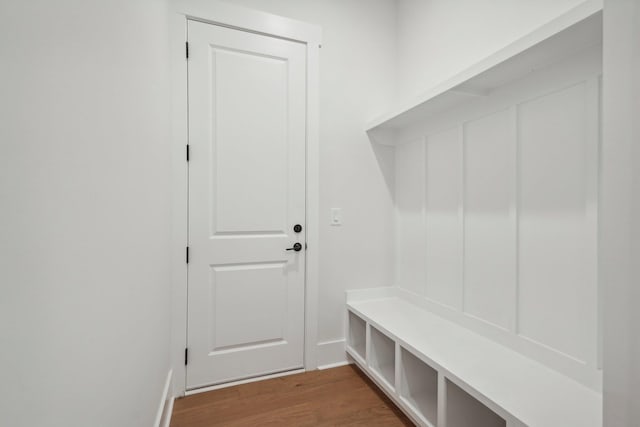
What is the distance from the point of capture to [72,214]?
1.76 feet

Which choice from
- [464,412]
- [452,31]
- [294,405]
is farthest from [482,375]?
[452,31]

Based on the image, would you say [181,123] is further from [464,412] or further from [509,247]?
[464,412]

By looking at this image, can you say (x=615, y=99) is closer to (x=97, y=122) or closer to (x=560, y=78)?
(x=560, y=78)

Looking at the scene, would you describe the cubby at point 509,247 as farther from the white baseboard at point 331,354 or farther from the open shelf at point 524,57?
the white baseboard at point 331,354

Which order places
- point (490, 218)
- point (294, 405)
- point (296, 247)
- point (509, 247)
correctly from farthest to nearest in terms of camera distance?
point (296, 247) → point (294, 405) → point (490, 218) → point (509, 247)

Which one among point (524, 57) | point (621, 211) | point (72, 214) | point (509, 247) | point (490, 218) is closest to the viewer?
point (72, 214)

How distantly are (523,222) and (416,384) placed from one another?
1.01m

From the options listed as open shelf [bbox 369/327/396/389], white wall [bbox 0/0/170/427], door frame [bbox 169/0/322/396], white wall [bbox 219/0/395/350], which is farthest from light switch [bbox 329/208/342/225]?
white wall [bbox 0/0/170/427]

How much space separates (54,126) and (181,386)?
181cm

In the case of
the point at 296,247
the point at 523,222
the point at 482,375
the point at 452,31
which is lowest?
the point at 482,375

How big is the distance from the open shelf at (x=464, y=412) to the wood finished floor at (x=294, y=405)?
13.2 inches

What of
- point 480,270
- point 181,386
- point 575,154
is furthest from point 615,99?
point 181,386

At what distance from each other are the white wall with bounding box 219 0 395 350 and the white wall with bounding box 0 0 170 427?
1.29 metres

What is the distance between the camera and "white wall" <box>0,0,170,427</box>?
14.6 inches
